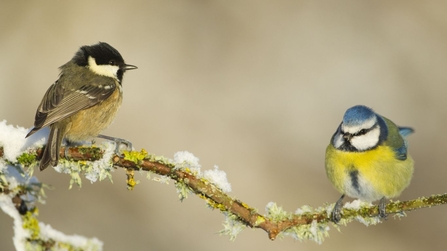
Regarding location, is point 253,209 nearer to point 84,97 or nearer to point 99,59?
point 84,97

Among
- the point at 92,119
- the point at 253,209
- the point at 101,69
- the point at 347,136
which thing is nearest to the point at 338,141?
the point at 347,136

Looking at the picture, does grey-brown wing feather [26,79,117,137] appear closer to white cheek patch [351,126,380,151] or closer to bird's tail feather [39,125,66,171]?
bird's tail feather [39,125,66,171]

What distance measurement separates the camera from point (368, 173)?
12.2 ft

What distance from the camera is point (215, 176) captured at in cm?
243

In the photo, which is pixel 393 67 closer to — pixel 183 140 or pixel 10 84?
pixel 183 140

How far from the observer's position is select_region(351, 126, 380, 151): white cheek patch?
12.5 ft

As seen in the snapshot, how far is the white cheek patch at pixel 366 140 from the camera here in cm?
381

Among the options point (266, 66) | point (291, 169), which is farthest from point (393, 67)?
point (291, 169)

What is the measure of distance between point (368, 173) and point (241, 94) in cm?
424

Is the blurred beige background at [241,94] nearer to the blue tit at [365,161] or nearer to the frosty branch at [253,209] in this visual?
the blue tit at [365,161]

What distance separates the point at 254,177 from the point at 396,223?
1.79 m

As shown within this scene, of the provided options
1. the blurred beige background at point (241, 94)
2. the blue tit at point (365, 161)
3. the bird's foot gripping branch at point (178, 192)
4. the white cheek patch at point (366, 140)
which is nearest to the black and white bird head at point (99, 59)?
the blurred beige background at point (241, 94)

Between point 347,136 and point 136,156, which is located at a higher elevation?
point 347,136

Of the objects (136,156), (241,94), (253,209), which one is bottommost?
(253,209)
